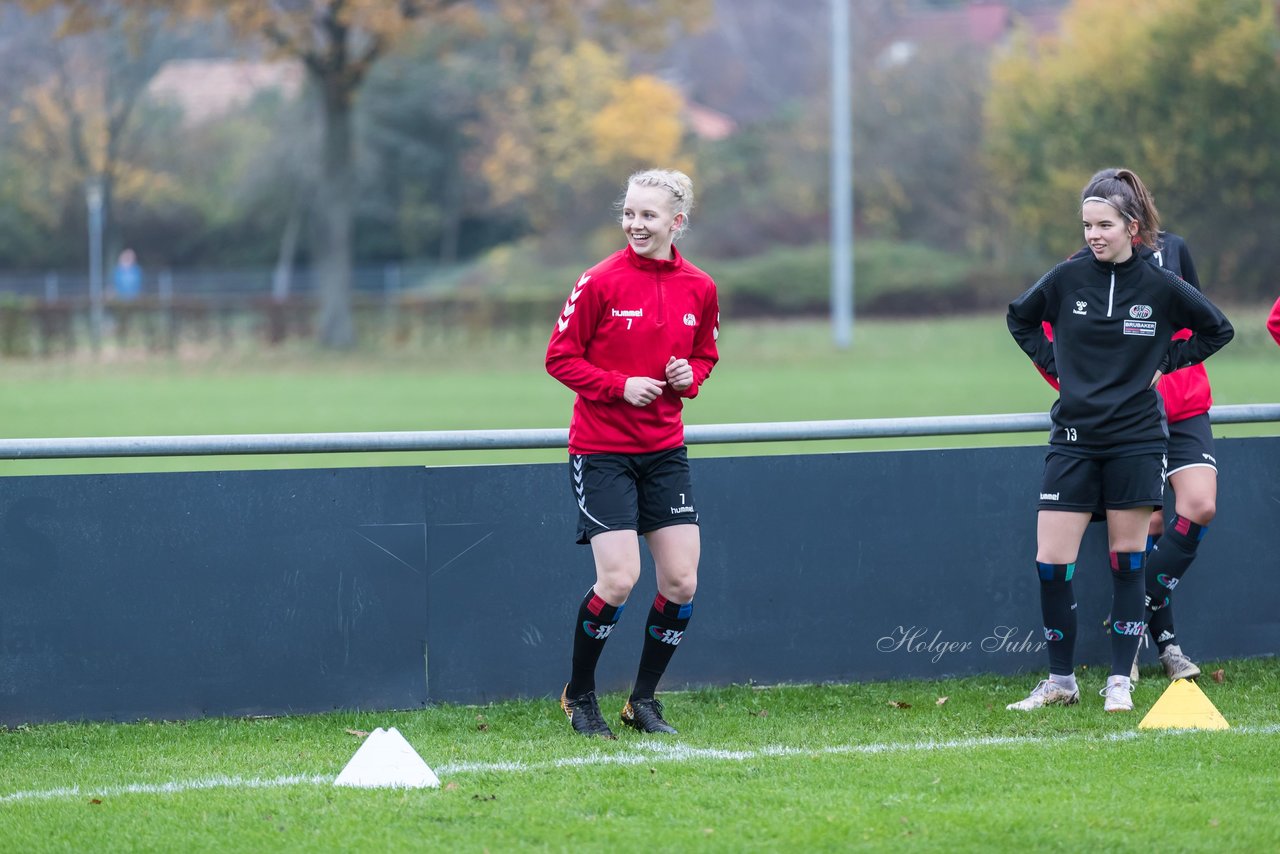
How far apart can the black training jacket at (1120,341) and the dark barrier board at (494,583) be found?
0.57m

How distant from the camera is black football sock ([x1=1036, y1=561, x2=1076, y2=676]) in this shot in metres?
5.90

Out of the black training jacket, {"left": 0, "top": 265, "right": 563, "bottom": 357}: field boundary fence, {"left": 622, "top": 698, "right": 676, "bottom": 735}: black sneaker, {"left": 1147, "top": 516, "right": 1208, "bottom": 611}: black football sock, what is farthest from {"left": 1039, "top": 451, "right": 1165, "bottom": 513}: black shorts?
{"left": 0, "top": 265, "right": 563, "bottom": 357}: field boundary fence

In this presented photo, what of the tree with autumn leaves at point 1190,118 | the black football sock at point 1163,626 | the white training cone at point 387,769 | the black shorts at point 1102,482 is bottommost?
the white training cone at point 387,769

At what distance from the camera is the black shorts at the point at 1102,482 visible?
5762 mm

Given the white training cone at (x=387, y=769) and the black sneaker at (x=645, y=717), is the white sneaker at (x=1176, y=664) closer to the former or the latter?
the black sneaker at (x=645, y=717)

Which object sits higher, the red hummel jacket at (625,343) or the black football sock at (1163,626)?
the red hummel jacket at (625,343)

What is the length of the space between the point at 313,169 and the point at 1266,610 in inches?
2079

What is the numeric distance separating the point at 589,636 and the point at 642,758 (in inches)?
21.7

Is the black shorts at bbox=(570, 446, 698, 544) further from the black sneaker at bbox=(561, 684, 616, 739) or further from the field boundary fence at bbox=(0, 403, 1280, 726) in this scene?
the black sneaker at bbox=(561, 684, 616, 739)

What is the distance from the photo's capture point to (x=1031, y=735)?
541cm

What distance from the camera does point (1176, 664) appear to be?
631cm

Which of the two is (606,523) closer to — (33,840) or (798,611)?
(798,611)

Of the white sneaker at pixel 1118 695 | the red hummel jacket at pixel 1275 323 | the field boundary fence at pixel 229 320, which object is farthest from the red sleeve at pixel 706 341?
the field boundary fence at pixel 229 320

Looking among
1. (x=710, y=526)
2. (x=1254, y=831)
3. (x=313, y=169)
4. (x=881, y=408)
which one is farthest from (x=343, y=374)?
(x=313, y=169)
